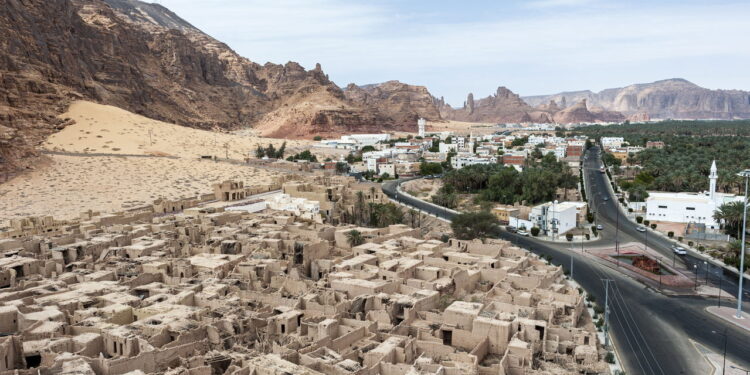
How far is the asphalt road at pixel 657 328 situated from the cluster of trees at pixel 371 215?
17.5 meters

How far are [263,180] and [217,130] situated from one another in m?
55.9

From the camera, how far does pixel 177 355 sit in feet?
68.5

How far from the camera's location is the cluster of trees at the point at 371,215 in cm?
5272

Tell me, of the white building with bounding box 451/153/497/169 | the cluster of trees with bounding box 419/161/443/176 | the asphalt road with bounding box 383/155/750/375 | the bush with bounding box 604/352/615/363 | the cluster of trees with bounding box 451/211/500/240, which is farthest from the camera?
the white building with bounding box 451/153/497/169

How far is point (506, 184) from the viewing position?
234ft

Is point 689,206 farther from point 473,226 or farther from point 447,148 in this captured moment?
point 447,148

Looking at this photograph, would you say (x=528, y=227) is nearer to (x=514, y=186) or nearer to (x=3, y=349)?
(x=514, y=186)

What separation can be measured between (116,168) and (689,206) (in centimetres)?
6563

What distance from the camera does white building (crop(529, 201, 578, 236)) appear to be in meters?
52.5

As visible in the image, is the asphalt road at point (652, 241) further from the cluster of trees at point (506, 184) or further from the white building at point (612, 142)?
the white building at point (612, 142)

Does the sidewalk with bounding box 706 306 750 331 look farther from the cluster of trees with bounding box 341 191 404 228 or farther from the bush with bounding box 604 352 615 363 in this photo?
the cluster of trees with bounding box 341 191 404 228

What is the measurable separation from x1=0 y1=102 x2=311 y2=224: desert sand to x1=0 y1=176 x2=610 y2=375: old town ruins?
14.6 metres

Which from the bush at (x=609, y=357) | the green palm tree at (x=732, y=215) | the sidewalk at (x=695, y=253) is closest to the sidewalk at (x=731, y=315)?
the sidewalk at (x=695, y=253)

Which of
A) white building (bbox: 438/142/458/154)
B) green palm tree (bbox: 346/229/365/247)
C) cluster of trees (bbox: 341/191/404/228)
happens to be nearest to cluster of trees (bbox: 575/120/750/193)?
white building (bbox: 438/142/458/154)
